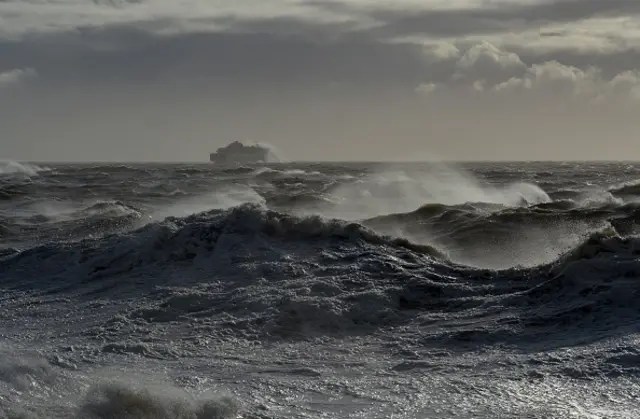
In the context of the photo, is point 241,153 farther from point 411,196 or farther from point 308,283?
point 308,283

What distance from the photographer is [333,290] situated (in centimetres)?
1009

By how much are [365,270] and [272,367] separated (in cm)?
438

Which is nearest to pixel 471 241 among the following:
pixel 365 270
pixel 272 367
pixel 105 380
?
pixel 365 270

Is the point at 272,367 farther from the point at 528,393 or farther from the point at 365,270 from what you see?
the point at 365,270

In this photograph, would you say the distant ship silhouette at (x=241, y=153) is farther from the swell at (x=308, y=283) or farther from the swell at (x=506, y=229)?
the swell at (x=308, y=283)

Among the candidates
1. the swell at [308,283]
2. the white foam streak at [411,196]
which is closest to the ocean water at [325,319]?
the swell at [308,283]

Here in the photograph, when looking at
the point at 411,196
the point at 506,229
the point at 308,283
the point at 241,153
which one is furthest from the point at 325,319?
the point at 241,153

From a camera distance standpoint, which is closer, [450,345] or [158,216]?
[450,345]

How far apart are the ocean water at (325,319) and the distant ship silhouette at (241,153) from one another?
134 meters

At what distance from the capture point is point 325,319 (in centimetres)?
888

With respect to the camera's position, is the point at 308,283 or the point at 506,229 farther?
the point at 506,229

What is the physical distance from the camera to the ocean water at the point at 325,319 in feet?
19.1

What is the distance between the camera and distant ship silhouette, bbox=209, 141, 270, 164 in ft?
493

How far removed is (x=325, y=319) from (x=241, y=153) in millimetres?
143230
